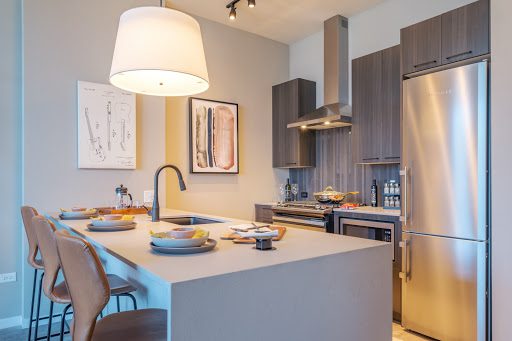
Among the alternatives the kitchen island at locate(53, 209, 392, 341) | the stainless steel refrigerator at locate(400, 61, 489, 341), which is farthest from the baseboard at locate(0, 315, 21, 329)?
the stainless steel refrigerator at locate(400, 61, 489, 341)

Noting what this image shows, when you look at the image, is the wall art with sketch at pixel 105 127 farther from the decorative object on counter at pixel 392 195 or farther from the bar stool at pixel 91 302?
the decorative object on counter at pixel 392 195

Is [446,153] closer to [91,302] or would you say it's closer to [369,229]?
[369,229]

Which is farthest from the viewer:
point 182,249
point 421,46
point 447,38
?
point 421,46

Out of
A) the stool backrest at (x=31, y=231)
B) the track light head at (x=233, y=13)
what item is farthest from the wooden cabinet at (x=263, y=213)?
the stool backrest at (x=31, y=231)

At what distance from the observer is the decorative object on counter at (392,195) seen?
349 cm

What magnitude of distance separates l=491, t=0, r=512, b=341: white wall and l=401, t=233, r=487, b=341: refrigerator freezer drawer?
4.4 inches

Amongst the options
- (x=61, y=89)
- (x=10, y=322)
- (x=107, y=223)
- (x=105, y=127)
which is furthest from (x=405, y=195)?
(x=10, y=322)

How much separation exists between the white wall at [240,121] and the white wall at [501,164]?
282cm

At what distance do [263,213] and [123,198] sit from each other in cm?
182

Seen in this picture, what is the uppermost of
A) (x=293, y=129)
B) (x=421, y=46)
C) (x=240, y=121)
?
(x=421, y=46)

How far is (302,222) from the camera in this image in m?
3.88

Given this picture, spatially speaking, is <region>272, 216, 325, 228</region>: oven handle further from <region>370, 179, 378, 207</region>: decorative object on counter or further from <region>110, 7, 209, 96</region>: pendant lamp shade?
<region>110, 7, 209, 96</region>: pendant lamp shade

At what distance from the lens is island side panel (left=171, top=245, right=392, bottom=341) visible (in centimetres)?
104

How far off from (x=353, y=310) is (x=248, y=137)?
3.43m
